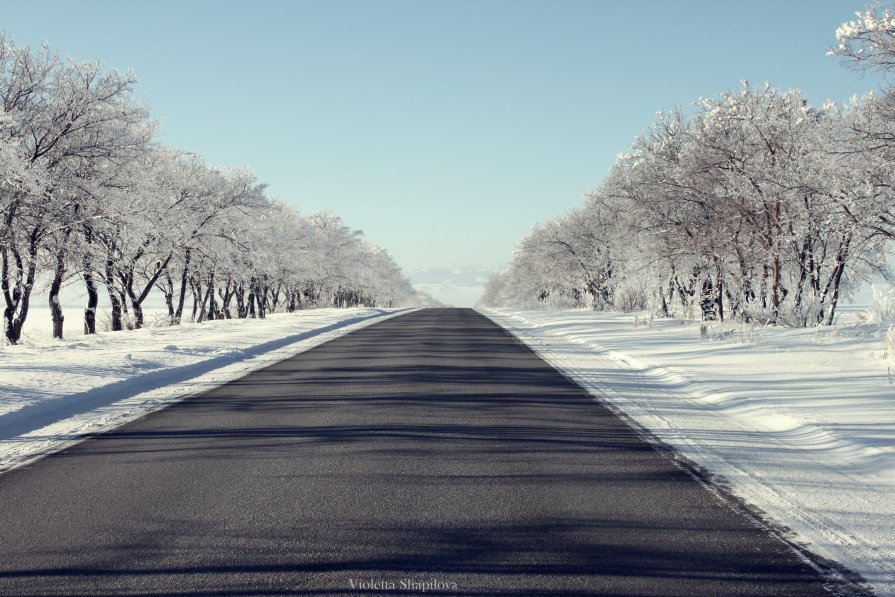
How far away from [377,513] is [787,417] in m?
5.55

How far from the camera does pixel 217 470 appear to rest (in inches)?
243

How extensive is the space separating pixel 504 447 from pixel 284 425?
2.68 meters

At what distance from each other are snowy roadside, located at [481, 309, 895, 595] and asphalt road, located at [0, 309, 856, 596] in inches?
17.9

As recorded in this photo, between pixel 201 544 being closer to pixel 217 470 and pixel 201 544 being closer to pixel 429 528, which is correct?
pixel 429 528

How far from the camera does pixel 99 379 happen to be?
1155 centimetres

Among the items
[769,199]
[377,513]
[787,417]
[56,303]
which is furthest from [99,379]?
[769,199]

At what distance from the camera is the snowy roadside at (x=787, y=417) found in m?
4.91

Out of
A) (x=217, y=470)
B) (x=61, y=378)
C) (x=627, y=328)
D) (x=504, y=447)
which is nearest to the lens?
(x=217, y=470)

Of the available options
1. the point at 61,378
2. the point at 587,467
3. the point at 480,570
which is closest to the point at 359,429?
the point at 587,467

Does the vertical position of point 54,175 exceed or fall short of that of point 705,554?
it exceeds it

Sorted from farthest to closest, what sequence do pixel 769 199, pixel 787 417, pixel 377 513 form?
pixel 769 199 → pixel 787 417 → pixel 377 513

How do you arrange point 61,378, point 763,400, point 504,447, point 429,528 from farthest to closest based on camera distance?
point 61,378, point 763,400, point 504,447, point 429,528

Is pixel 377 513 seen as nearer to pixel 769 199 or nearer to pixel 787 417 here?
pixel 787 417

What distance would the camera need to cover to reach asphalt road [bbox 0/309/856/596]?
390 centimetres
